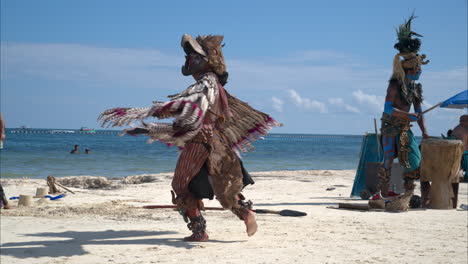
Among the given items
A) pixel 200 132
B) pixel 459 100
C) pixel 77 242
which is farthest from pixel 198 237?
pixel 459 100

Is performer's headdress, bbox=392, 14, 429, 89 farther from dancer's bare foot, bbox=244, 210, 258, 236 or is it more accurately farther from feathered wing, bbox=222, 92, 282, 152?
dancer's bare foot, bbox=244, 210, 258, 236

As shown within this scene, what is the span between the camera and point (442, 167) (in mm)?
8812

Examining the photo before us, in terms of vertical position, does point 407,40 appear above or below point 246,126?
above

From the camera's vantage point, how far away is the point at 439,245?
5.60 m

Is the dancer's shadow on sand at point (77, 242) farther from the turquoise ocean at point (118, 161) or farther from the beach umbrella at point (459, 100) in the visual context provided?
the beach umbrella at point (459, 100)

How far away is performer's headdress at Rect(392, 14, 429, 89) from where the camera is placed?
848 cm

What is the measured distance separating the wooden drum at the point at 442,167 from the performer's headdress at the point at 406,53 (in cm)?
128

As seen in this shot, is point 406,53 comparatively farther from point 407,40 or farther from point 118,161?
point 118,161

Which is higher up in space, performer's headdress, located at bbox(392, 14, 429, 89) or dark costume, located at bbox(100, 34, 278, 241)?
performer's headdress, located at bbox(392, 14, 429, 89)

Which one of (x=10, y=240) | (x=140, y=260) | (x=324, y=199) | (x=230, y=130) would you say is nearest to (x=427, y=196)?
(x=324, y=199)

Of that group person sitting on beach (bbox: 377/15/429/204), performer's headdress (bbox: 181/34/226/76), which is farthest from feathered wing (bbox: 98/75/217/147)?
person sitting on beach (bbox: 377/15/429/204)

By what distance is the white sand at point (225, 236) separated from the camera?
16.2 ft

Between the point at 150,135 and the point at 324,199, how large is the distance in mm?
5748

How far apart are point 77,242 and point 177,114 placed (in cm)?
178
